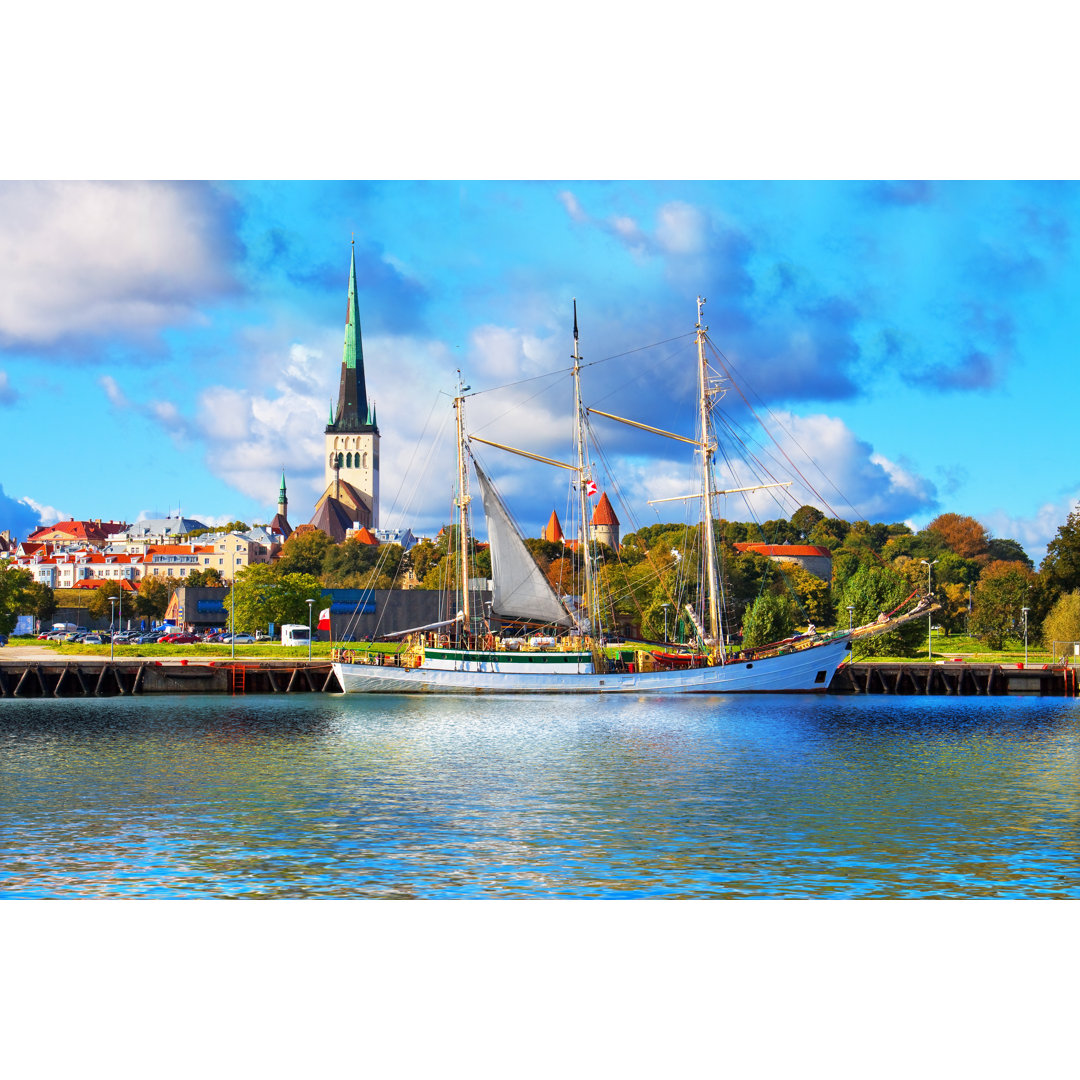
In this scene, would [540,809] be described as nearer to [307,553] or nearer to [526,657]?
[526,657]

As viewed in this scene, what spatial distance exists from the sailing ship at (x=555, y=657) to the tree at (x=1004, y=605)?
66.7ft

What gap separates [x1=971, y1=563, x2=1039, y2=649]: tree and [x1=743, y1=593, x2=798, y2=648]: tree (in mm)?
14044

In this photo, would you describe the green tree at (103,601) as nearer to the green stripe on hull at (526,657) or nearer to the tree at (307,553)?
the tree at (307,553)

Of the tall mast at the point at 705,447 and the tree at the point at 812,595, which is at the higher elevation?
the tall mast at the point at 705,447

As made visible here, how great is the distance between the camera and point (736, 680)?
48.5 metres

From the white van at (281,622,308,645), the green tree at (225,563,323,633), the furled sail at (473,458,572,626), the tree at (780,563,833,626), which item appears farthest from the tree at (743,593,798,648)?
the green tree at (225,563,323,633)

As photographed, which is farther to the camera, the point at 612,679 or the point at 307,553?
the point at 307,553

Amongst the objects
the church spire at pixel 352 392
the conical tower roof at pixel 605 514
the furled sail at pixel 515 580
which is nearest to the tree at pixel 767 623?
the furled sail at pixel 515 580

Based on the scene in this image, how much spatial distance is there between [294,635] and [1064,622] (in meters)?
45.2

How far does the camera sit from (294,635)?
73750 millimetres

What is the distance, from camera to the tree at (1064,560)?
61688 mm

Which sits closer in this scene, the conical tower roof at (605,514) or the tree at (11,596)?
the tree at (11,596)

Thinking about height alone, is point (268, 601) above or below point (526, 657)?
above

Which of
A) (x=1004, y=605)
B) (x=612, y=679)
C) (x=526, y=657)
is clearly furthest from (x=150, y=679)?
(x=1004, y=605)
